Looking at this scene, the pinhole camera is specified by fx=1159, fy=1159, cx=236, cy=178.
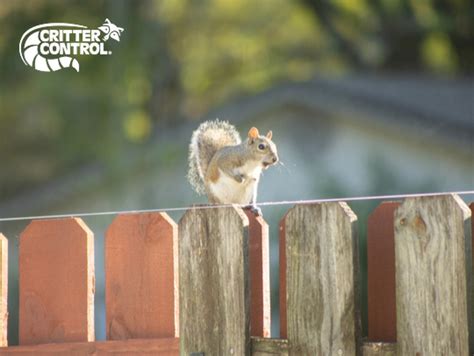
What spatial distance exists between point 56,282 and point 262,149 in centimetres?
75

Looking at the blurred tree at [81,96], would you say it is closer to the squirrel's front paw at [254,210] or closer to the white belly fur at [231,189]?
the white belly fur at [231,189]

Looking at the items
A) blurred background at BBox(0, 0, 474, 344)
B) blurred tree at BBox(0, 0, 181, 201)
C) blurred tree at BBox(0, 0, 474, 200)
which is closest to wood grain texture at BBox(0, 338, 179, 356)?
blurred background at BBox(0, 0, 474, 344)

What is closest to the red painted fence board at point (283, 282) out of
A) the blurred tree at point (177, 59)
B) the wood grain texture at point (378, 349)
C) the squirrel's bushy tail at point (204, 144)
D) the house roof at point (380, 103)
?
the wood grain texture at point (378, 349)

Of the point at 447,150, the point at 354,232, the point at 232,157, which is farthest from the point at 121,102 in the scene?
the point at 354,232

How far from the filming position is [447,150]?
618cm

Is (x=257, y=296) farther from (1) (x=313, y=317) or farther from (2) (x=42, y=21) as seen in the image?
(2) (x=42, y=21)

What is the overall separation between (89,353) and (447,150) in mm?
3984

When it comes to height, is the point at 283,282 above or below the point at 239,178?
below

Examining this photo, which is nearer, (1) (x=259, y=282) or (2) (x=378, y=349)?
(2) (x=378, y=349)

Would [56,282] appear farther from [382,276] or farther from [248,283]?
[382,276]

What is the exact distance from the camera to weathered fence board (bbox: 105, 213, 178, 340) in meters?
2.42

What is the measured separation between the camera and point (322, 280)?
6.86 feet

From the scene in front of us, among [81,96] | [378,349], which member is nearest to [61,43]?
[81,96]

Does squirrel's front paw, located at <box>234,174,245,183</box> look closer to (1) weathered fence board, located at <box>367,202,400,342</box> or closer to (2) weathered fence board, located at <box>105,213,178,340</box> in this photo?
(2) weathered fence board, located at <box>105,213,178,340</box>
